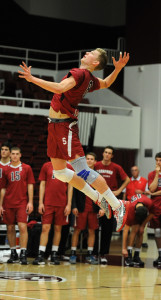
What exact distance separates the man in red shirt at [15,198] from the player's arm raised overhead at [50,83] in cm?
487

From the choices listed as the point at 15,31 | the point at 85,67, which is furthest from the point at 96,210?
the point at 15,31

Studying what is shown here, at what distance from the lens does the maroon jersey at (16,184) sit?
11820 mm

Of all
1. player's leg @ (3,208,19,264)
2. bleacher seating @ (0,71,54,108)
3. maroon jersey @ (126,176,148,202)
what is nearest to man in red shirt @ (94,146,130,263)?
player's leg @ (3,208,19,264)

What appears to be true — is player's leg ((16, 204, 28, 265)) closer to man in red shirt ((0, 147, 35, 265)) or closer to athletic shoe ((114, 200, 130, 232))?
man in red shirt ((0, 147, 35, 265))

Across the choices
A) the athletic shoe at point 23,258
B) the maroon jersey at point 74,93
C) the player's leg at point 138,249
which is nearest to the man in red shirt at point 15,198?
the athletic shoe at point 23,258

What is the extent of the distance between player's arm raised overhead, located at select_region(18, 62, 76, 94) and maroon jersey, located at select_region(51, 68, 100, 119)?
0.11 m

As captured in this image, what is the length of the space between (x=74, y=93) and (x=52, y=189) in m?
4.80

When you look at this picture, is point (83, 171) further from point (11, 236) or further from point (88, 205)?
point (88, 205)

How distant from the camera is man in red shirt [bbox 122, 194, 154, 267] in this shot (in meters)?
11.7

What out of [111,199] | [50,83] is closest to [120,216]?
[111,199]

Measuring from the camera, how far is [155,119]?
69.0ft

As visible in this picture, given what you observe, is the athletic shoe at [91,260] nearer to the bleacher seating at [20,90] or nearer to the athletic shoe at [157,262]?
the athletic shoe at [157,262]

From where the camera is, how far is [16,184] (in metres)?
11.9

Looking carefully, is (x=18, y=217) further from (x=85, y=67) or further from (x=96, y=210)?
(x=85, y=67)
